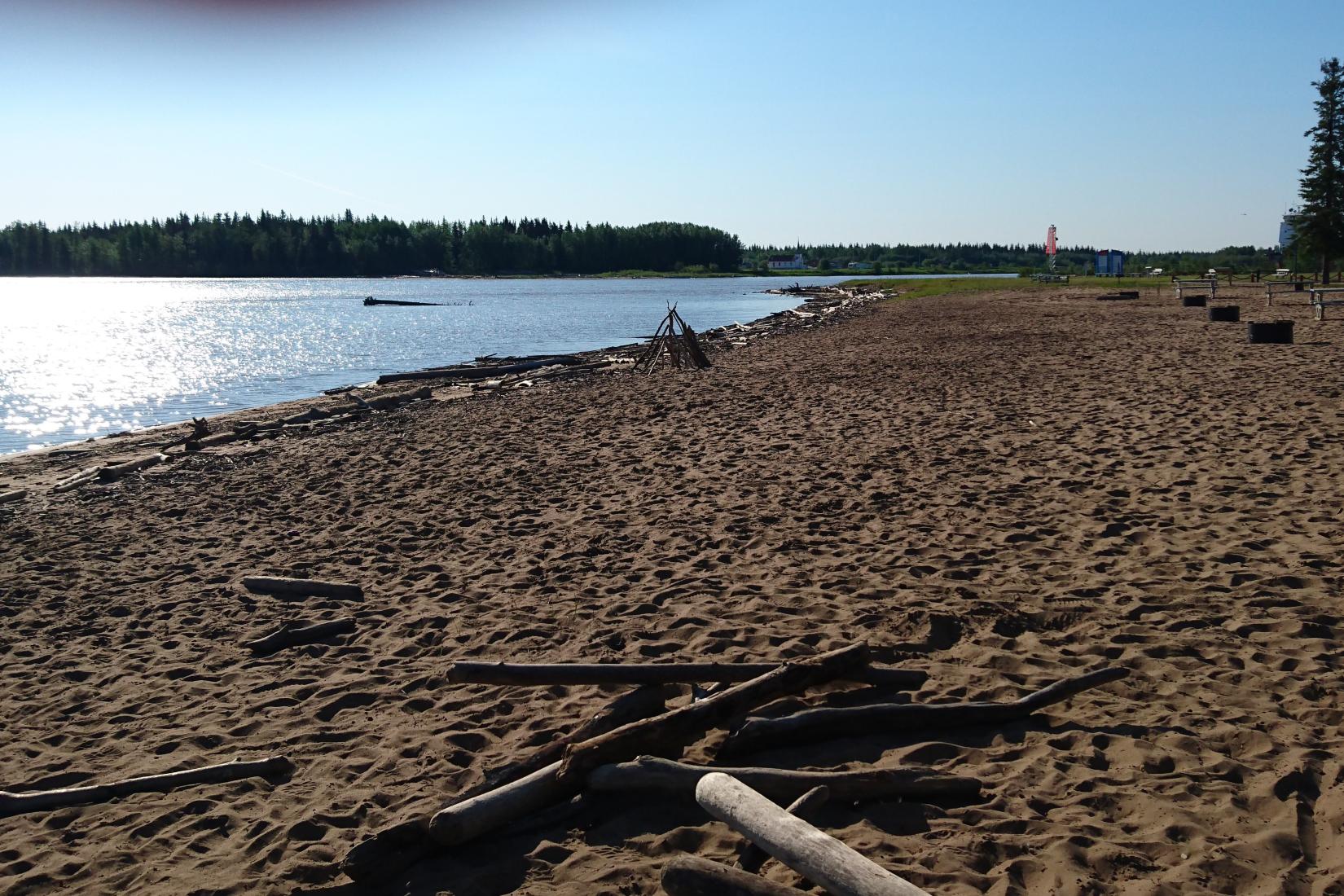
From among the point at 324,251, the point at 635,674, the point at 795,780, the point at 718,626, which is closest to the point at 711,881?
the point at 795,780

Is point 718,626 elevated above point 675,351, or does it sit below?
below

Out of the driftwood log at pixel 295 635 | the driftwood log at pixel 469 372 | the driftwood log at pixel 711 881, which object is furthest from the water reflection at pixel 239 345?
the driftwood log at pixel 711 881

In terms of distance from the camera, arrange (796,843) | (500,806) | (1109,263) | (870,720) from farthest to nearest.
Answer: (1109,263) < (870,720) < (500,806) < (796,843)

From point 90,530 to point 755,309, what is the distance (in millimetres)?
57774

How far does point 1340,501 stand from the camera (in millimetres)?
8414

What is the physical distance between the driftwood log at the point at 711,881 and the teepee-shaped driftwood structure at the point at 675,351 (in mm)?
20440

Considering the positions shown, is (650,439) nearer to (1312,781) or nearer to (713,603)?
(713,603)

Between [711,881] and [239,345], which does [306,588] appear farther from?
[239,345]

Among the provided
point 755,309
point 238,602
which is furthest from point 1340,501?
point 755,309

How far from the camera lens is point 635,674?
→ 5438 millimetres

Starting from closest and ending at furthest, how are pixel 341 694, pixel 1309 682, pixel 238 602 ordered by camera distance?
1. pixel 1309 682
2. pixel 341 694
3. pixel 238 602

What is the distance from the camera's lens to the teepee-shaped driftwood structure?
2416 cm

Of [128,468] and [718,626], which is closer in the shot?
[718,626]

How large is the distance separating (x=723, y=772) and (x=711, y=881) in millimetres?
703
